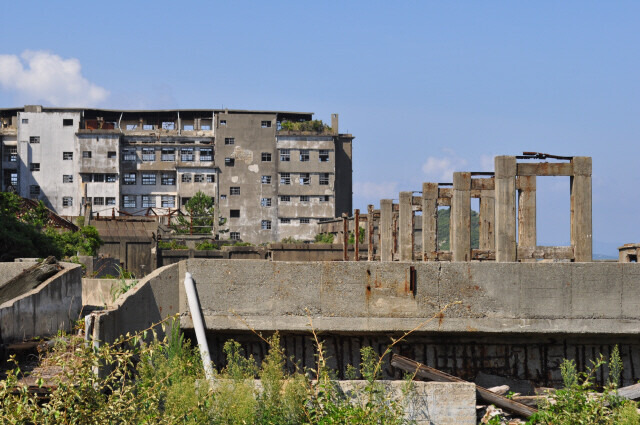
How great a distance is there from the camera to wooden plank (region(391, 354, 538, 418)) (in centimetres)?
958

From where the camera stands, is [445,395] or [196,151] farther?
[196,151]

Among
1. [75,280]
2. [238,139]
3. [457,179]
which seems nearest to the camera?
[75,280]

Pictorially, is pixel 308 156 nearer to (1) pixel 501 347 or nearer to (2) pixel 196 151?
(2) pixel 196 151

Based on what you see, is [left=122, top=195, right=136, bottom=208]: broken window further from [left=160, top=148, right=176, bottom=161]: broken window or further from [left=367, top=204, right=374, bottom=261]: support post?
[left=367, top=204, right=374, bottom=261]: support post

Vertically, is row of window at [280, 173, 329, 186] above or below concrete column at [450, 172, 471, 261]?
above

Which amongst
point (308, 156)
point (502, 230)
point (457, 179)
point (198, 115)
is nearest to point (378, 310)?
point (502, 230)

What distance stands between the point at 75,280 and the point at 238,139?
71.0 meters

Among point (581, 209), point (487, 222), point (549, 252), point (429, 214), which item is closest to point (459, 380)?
point (549, 252)

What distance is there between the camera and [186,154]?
83875mm

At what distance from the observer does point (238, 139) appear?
83.2 meters

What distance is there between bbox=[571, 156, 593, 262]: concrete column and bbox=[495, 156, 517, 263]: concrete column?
113cm

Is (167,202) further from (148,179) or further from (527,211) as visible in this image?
(527,211)

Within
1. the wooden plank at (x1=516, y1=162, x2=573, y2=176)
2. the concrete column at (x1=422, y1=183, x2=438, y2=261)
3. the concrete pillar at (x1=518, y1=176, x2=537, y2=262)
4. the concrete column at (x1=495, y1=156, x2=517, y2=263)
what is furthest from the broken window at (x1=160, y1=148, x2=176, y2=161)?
the wooden plank at (x1=516, y1=162, x2=573, y2=176)

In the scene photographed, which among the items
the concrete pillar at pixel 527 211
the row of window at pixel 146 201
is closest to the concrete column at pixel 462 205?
the concrete pillar at pixel 527 211
